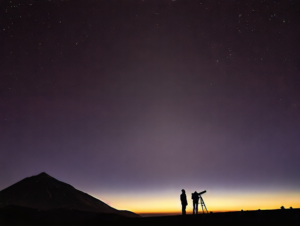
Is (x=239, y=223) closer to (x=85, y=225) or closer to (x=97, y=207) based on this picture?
(x=85, y=225)

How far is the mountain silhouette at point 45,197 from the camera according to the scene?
162m

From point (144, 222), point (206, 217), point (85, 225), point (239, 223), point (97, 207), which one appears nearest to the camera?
point (239, 223)

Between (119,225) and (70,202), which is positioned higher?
(70,202)

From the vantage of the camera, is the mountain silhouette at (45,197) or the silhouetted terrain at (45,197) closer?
the silhouetted terrain at (45,197)

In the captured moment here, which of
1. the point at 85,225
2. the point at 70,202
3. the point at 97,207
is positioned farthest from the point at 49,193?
the point at 85,225

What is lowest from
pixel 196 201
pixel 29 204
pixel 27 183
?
pixel 196 201

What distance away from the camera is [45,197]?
562ft

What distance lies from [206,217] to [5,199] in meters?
183

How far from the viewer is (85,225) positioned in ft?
53.1

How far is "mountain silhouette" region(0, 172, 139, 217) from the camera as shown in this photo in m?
162

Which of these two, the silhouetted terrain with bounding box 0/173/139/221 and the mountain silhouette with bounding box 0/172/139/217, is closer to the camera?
the silhouetted terrain with bounding box 0/173/139/221

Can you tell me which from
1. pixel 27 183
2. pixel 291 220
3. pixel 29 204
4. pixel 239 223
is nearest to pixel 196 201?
pixel 239 223

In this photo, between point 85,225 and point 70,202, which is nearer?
point 85,225

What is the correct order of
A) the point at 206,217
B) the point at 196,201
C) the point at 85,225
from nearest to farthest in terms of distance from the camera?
1. the point at 206,217
2. the point at 85,225
3. the point at 196,201
